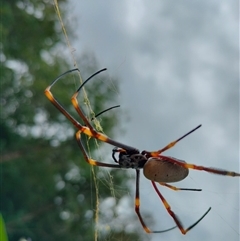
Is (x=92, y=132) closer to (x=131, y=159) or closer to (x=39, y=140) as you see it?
(x=131, y=159)

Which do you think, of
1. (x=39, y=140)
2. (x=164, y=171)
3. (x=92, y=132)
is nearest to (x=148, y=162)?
(x=164, y=171)

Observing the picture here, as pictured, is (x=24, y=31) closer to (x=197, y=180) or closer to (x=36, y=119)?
(x=36, y=119)

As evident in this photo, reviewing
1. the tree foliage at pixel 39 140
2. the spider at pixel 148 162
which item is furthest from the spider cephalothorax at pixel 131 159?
the tree foliage at pixel 39 140

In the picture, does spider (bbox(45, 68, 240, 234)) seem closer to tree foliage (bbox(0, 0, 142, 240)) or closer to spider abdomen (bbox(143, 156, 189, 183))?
spider abdomen (bbox(143, 156, 189, 183))

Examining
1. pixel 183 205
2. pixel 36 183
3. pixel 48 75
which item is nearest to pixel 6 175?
pixel 36 183

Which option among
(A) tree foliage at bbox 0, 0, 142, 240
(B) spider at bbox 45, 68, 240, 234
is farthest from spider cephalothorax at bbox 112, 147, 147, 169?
(A) tree foliage at bbox 0, 0, 142, 240
